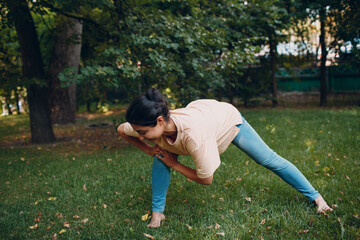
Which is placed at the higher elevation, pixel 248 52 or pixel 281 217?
pixel 248 52

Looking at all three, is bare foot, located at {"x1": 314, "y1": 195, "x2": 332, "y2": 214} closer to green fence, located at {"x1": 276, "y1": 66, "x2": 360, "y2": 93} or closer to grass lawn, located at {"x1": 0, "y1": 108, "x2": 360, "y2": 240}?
grass lawn, located at {"x1": 0, "y1": 108, "x2": 360, "y2": 240}

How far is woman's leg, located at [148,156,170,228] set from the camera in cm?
261

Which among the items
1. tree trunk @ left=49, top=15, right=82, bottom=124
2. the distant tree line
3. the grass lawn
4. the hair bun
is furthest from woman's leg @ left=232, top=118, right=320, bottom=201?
tree trunk @ left=49, top=15, right=82, bottom=124

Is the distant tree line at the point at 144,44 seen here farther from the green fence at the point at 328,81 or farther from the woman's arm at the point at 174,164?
the green fence at the point at 328,81

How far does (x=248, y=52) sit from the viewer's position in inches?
220

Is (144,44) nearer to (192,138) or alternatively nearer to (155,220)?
(155,220)

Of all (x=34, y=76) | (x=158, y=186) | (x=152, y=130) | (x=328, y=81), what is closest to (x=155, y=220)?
(x=158, y=186)

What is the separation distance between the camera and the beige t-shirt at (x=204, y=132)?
210cm

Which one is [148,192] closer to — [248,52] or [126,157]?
[126,157]

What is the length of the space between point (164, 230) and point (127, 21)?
378 centimetres

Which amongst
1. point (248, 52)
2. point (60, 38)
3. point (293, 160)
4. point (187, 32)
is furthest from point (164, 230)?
point (60, 38)

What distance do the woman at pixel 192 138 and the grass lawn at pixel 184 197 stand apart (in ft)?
0.86

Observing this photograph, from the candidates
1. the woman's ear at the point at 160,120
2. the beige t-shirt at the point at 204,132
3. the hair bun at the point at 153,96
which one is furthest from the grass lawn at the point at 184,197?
the hair bun at the point at 153,96

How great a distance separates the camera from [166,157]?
2510 mm
